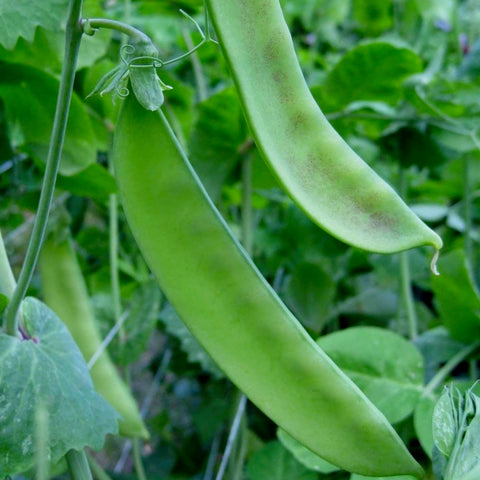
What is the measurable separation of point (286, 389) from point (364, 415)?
46 mm

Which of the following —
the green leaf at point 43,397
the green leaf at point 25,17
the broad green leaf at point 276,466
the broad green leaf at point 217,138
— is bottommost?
the broad green leaf at point 276,466

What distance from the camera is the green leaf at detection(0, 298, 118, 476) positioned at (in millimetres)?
474

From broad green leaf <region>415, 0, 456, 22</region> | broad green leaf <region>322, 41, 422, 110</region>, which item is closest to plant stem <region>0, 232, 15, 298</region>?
broad green leaf <region>322, 41, 422, 110</region>

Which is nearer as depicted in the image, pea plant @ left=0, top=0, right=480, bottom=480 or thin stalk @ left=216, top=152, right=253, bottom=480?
pea plant @ left=0, top=0, right=480, bottom=480

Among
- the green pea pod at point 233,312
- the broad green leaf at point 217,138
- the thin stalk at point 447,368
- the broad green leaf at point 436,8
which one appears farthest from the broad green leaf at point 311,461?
the broad green leaf at point 436,8

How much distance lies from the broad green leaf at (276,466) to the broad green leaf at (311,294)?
22cm

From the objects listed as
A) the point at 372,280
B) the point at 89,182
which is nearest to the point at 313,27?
the point at 372,280

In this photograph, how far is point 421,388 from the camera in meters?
0.69

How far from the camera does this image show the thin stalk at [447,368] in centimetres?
69

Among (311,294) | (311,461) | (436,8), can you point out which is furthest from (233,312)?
(436,8)

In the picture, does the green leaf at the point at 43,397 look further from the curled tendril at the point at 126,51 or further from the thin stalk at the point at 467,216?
the thin stalk at the point at 467,216

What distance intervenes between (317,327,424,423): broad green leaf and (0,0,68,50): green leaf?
377mm

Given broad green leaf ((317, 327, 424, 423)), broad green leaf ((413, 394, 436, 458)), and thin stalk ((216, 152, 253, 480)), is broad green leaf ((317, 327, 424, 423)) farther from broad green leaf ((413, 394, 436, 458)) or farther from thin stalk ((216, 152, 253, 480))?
thin stalk ((216, 152, 253, 480))

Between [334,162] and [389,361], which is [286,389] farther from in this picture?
[389,361]
